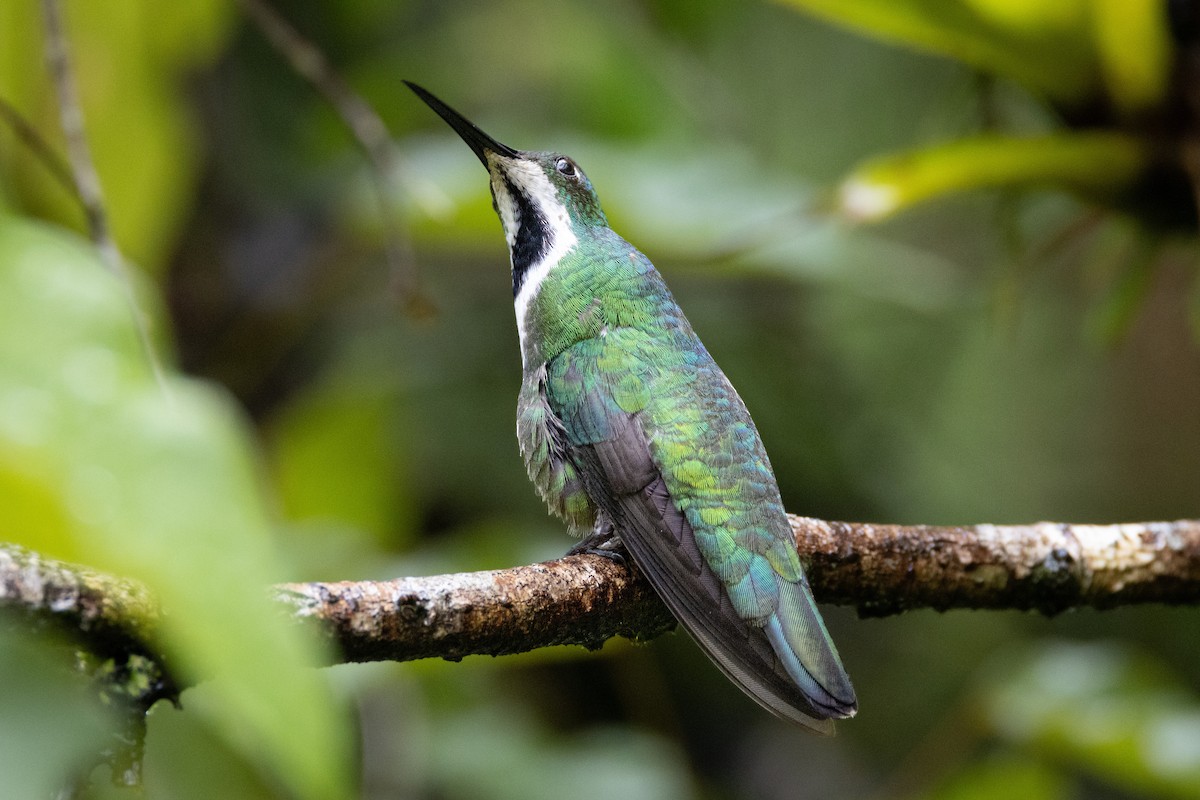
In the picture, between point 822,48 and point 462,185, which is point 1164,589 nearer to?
point 462,185

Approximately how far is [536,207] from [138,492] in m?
2.08

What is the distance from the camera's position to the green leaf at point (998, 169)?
2906 mm

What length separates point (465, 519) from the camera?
4.66m

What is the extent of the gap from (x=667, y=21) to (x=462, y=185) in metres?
1.34

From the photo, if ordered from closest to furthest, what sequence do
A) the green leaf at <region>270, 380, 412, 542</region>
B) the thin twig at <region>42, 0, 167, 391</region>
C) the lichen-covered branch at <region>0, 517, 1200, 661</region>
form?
the lichen-covered branch at <region>0, 517, 1200, 661</region> → the thin twig at <region>42, 0, 167, 391</region> → the green leaf at <region>270, 380, 412, 542</region>

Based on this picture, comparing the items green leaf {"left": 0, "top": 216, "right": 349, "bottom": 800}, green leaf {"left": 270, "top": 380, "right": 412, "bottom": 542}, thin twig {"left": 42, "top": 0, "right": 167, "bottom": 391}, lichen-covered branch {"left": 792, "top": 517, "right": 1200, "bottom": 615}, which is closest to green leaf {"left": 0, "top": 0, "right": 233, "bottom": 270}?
green leaf {"left": 270, "top": 380, "right": 412, "bottom": 542}

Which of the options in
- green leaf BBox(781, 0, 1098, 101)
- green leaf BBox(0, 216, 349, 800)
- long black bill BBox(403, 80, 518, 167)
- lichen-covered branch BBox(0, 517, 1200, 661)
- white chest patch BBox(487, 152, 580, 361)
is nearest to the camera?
green leaf BBox(0, 216, 349, 800)

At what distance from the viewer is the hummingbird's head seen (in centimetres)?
282

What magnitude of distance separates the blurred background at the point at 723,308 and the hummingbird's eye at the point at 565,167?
13.1 inches

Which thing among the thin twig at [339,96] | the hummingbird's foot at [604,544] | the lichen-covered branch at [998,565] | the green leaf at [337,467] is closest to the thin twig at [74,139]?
the thin twig at [339,96]

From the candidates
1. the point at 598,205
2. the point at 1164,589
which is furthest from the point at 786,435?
the point at 1164,589

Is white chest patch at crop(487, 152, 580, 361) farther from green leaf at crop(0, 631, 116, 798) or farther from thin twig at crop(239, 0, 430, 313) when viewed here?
green leaf at crop(0, 631, 116, 798)

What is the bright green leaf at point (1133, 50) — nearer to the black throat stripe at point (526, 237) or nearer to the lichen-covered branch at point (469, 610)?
the black throat stripe at point (526, 237)

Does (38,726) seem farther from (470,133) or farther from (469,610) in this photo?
(470,133)
